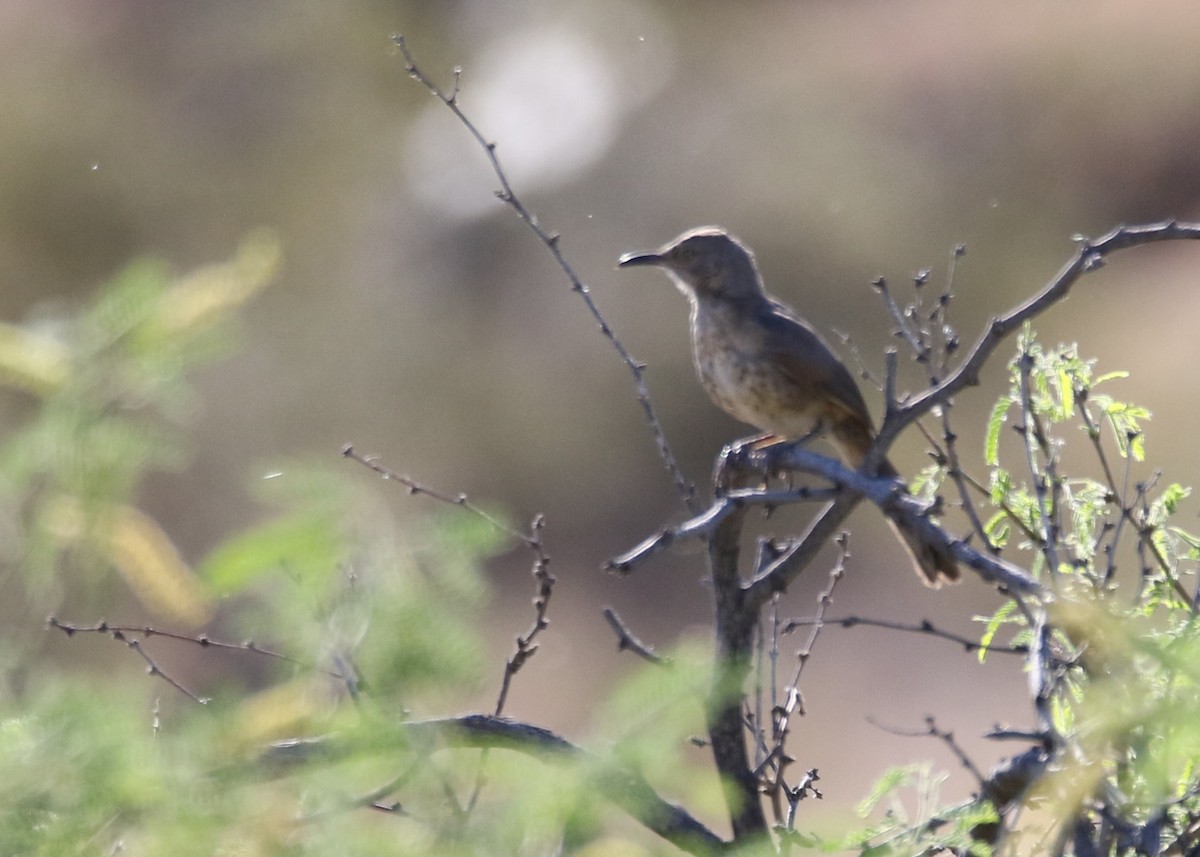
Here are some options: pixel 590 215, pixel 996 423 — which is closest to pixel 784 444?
pixel 996 423

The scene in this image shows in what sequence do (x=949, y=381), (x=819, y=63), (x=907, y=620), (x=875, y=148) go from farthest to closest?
1. (x=819, y=63)
2. (x=875, y=148)
3. (x=907, y=620)
4. (x=949, y=381)

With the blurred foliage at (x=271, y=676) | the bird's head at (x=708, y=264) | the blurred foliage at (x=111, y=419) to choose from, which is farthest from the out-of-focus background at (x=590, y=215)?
the blurred foliage at (x=111, y=419)

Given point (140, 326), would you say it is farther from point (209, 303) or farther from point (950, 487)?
point (950, 487)

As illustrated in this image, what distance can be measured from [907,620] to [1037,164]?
8.81 meters

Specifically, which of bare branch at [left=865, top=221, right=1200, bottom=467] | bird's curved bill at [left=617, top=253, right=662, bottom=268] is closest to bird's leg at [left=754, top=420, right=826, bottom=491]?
bare branch at [left=865, top=221, right=1200, bottom=467]

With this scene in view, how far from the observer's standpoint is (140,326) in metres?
2.35

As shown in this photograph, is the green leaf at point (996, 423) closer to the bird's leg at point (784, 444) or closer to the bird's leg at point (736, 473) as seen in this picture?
the bird's leg at point (784, 444)

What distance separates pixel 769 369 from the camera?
619 cm

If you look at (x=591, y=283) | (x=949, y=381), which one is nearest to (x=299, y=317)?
(x=591, y=283)

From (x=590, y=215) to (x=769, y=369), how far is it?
12109mm

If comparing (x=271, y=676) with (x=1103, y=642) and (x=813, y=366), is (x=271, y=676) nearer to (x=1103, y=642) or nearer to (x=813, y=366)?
(x=1103, y=642)

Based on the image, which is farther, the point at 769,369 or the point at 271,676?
the point at 769,369

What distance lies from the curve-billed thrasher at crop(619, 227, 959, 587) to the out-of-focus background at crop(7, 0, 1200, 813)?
659 centimetres

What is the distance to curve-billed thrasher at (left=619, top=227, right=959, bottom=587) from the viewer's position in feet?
20.4
